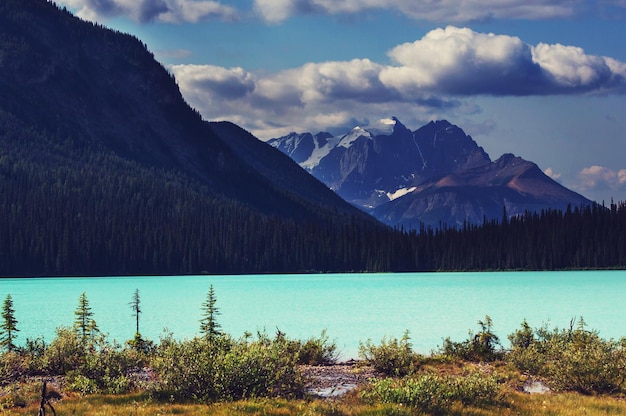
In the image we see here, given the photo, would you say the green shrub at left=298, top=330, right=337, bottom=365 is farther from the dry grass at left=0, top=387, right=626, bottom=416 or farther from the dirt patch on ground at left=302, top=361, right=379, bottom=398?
the dry grass at left=0, top=387, right=626, bottom=416

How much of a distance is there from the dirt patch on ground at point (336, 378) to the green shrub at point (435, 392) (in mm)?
2169

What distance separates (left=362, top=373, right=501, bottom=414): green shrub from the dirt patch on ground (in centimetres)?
217

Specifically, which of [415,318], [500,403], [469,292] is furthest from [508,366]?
[469,292]

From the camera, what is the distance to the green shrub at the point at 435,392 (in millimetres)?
23844

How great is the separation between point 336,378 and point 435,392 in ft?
24.9

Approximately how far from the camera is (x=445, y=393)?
2431 centimetres

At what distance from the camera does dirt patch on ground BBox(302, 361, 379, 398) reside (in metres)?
27.7

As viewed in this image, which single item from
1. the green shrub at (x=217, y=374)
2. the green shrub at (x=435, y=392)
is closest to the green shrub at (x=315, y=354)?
the green shrub at (x=217, y=374)

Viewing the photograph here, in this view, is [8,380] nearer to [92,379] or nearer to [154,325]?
[92,379]

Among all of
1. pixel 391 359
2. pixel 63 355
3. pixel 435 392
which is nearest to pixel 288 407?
pixel 435 392

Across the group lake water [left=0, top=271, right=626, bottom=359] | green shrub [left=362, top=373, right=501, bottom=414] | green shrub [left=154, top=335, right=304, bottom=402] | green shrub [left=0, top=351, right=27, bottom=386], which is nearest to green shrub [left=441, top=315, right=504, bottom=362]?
lake water [left=0, top=271, right=626, bottom=359]

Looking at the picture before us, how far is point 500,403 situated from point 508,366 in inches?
386

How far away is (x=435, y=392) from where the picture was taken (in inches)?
955

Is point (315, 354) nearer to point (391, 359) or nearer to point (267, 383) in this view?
point (391, 359)
